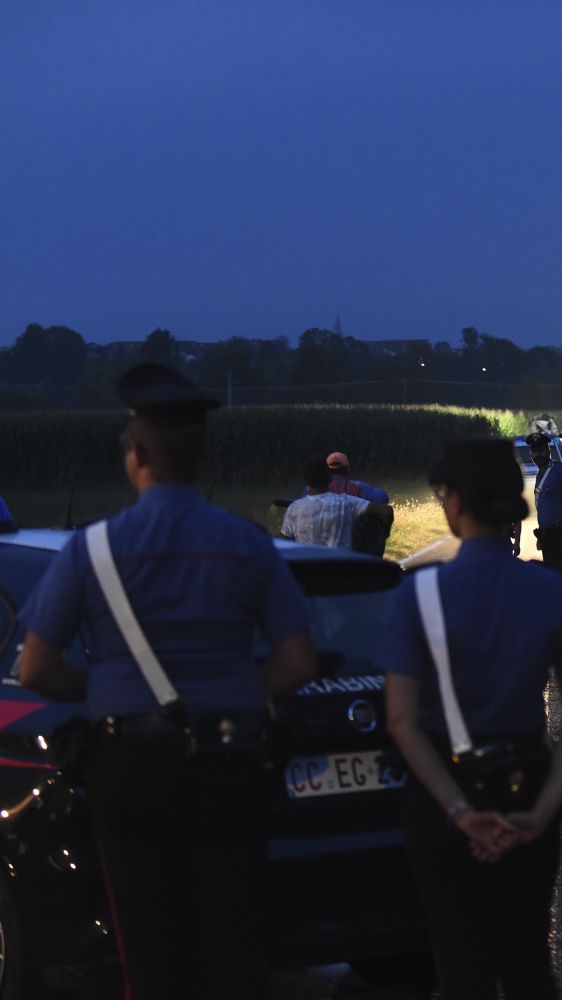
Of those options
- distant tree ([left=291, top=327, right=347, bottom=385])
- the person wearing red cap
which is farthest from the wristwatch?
distant tree ([left=291, top=327, right=347, bottom=385])

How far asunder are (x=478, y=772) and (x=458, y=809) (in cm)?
8

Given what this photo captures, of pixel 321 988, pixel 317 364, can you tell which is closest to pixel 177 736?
pixel 321 988

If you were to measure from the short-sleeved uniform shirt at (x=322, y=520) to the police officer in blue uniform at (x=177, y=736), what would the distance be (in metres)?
6.74

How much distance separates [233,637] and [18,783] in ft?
3.91

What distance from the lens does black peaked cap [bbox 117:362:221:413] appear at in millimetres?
3084

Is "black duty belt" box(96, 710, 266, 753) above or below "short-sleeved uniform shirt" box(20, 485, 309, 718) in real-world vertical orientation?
below

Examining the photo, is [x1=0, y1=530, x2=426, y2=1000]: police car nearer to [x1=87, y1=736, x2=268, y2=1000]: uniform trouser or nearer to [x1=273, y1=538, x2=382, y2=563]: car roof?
[x1=273, y1=538, x2=382, y2=563]: car roof

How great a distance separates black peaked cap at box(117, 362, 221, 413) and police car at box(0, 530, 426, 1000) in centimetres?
104

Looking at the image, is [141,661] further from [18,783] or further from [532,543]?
[532,543]

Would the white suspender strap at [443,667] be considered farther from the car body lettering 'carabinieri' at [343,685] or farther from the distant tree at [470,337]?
the distant tree at [470,337]

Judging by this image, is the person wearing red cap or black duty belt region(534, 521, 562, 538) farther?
black duty belt region(534, 521, 562, 538)

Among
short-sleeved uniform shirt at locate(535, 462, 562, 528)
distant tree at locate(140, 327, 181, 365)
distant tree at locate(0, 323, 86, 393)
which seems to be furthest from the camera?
distant tree at locate(140, 327, 181, 365)

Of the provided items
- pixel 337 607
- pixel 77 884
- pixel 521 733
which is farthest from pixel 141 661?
pixel 337 607

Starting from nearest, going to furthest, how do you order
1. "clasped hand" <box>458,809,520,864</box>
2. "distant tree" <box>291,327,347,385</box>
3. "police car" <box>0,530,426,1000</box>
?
1. "clasped hand" <box>458,809,520,864</box>
2. "police car" <box>0,530,426,1000</box>
3. "distant tree" <box>291,327,347,385</box>
